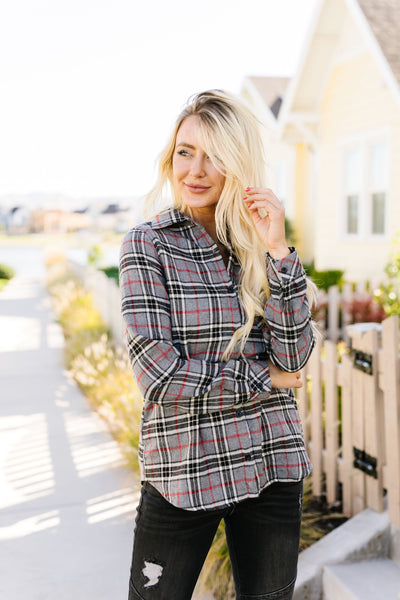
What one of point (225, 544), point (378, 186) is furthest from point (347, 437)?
point (378, 186)

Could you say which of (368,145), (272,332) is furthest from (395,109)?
(272,332)

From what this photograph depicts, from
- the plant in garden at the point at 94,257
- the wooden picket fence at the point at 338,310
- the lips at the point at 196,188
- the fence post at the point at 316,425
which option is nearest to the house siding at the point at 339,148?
the wooden picket fence at the point at 338,310

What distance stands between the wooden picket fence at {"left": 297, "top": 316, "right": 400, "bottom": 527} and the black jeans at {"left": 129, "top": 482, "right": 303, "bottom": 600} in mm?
1296

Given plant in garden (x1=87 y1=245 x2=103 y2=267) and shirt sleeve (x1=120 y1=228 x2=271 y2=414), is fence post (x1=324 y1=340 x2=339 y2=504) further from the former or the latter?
plant in garden (x1=87 y1=245 x2=103 y2=267)

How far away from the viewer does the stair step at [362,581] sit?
289cm

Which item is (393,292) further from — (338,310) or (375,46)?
(375,46)

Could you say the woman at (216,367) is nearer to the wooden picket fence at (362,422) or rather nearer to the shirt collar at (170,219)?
the shirt collar at (170,219)

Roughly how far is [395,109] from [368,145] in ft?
3.11

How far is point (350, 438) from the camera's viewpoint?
3.56 meters

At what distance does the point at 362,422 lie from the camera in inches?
135

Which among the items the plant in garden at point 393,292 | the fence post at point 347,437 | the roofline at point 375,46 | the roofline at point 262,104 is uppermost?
the roofline at point 262,104

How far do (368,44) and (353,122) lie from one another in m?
1.45

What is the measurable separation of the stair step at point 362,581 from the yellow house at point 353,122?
781 centimetres

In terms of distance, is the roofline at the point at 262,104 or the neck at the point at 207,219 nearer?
the neck at the point at 207,219
